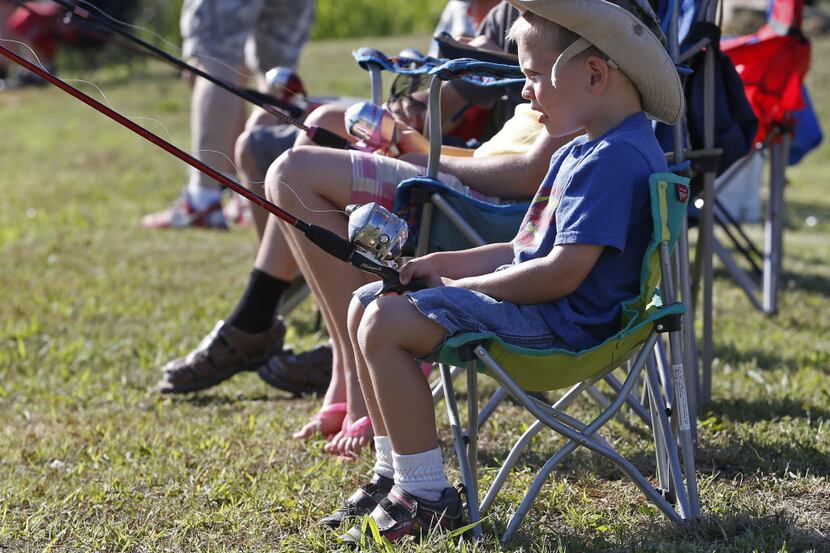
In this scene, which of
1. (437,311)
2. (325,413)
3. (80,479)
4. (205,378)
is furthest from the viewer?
(205,378)

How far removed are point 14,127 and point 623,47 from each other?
965 cm

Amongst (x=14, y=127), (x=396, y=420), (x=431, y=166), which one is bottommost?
(x=14, y=127)

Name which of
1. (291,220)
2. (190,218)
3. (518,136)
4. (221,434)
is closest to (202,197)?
(190,218)

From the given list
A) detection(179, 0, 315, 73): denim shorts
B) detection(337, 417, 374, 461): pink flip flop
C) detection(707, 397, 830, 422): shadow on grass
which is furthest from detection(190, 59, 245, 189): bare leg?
detection(707, 397, 830, 422): shadow on grass

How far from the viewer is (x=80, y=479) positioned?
121 inches

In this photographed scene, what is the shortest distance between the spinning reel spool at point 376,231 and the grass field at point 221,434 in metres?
0.60

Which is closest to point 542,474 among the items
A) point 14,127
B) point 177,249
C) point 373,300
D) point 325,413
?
point 373,300

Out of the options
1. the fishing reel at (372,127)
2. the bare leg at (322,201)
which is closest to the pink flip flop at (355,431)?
the bare leg at (322,201)

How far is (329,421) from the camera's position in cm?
334

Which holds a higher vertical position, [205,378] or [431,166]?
[431,166]

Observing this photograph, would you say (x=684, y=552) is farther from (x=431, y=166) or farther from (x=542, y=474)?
(x=431, y=166)

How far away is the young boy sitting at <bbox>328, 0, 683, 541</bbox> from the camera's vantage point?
7.71 ft

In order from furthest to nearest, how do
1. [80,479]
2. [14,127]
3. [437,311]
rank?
[14,127] < [80,479] < [437,311]

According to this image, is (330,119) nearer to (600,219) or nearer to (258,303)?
(258,303)
